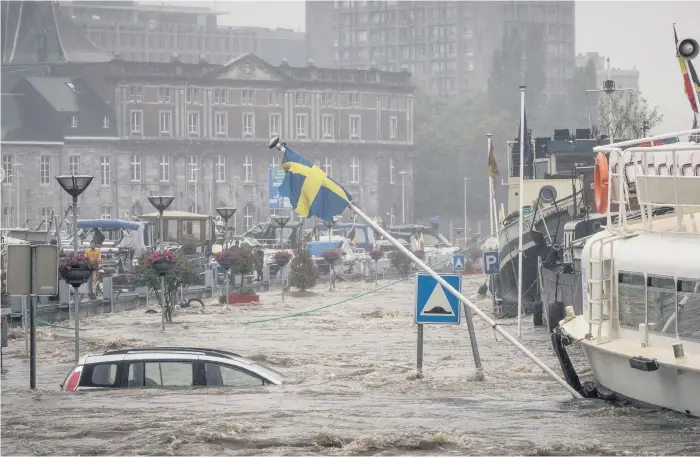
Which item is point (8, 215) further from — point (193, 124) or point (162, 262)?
point (162, 262)

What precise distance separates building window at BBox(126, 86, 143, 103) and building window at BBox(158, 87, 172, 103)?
1.79m

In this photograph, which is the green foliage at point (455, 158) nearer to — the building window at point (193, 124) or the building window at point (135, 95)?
the building window at point (193, 124)

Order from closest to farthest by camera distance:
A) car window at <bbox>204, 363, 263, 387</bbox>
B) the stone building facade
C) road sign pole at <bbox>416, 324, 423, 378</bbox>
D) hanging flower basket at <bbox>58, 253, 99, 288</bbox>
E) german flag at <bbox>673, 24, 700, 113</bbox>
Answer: car window at <bbox>204, 363, 263, 387</bbox>, german flag at <bbox>673, 24, 700, 113</bbox>, road sign pole at <bbox>416, 324, 423, 378</bbox>, hanging flower basket at <bbox>58, 253, 99, 288</bbox>, the stone building facade

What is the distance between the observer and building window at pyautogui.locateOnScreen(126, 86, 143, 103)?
14825 cm

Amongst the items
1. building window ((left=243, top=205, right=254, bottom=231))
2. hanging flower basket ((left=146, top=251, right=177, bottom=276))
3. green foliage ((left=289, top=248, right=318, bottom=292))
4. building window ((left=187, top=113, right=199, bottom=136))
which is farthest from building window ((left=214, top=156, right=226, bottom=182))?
hanging flower basket ((left=146, top=251, right=177, bottom=276))

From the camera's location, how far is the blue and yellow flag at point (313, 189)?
22.8 meters

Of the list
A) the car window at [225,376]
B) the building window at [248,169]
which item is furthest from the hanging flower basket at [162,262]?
the building window at [248,169]

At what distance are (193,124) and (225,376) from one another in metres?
132

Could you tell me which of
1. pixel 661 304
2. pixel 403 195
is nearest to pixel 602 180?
pixel 661 304

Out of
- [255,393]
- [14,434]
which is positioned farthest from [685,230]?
[14,434]

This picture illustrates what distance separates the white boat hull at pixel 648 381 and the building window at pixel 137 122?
129 m


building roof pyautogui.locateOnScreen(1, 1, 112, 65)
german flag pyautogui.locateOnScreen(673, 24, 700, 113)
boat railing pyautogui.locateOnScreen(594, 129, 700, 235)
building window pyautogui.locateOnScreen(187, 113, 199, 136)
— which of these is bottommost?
boat railing pyautogui.locateOnScreen(594, 129, 700, 235)

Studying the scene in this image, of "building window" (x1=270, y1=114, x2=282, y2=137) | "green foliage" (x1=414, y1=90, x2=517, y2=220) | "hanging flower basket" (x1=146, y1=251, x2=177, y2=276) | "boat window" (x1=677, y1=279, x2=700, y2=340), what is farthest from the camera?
"green foliage" (x1=414, y1=90, x2=517, y2=220)

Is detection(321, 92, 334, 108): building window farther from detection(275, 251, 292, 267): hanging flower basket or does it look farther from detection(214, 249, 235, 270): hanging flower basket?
detection(214, 249, 235, 270): hanging flower basket
